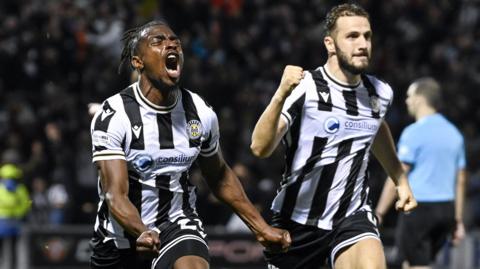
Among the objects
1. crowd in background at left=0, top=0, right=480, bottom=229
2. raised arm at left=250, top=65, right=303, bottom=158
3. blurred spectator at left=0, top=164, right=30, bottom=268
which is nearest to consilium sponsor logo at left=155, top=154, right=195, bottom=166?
raised arm at left=250, top=65, right=303, bottom=158

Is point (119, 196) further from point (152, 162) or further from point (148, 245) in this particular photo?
point (148, 245)

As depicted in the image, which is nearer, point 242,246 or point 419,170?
point 419,170

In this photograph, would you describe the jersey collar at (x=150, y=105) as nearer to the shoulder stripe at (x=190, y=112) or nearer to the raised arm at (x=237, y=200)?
the shoulder stripe at (x=190, y=112)

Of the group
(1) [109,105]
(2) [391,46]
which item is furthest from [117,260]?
(2) [391,46]

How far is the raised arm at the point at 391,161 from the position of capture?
7.78m

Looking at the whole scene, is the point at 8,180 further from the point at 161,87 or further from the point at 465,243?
the point at 161,87

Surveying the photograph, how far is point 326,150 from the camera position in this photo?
24.9 feet

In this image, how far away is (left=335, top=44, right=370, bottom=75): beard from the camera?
7.50m

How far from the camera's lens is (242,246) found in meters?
15.5

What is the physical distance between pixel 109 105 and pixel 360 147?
1727 mm

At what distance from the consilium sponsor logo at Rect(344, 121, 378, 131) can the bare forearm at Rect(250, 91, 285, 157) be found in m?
0.55

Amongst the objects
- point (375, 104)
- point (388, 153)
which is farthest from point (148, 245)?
point (388, 153)

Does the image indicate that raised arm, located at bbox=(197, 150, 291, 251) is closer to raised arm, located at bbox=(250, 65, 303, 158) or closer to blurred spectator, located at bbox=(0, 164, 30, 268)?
raised arm, located at bbox=(250, 65, 303, 158)

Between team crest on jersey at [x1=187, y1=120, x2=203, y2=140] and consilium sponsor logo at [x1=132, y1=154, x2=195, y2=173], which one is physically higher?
team crest on jersey at [x1=187, y1=120, x2=203, y2=140]
